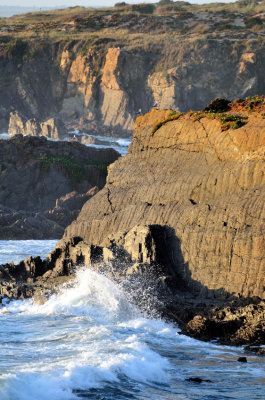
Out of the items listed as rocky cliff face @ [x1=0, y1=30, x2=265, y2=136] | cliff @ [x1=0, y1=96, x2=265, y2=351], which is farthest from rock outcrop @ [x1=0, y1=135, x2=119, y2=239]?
rocky cliff face @ [x1=0, y1=30, x2=265, y2=136]

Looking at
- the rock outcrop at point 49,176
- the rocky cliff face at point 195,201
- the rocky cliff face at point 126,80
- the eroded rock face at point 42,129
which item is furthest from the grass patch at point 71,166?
the rocky cliff face at point 126,80

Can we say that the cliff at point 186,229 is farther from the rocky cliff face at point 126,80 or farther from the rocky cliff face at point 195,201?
the rocky cliff face at point 126,80

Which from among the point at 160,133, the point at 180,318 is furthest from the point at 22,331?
the point at 160,133

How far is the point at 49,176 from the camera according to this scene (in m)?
55.8

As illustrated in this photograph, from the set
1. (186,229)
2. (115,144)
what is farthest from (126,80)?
(186,229)

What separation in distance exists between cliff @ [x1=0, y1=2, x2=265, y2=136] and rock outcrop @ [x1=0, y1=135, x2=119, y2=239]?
62300mm

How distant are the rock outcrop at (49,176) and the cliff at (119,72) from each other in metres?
62.3

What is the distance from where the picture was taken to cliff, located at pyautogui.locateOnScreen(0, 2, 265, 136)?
12588cm

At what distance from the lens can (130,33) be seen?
152 meters

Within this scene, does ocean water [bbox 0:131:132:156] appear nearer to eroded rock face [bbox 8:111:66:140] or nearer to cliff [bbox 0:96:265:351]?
eroded rock face [bbox 8:111:66:140]

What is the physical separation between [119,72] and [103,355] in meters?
111

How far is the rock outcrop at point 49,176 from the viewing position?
→ 5147 centimetres

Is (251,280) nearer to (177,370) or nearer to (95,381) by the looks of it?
(177,370)

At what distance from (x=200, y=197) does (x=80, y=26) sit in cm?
13638
